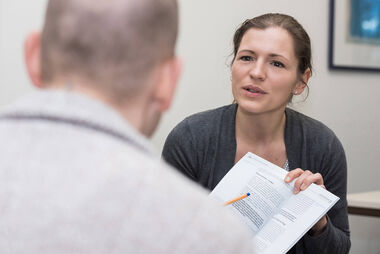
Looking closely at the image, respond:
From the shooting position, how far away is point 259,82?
54.6 inches

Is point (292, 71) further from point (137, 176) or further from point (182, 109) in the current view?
point (137, 176)

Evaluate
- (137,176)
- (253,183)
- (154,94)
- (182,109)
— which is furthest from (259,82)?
(137,176)

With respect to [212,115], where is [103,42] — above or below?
above

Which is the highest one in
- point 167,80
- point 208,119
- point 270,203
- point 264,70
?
point 167,80

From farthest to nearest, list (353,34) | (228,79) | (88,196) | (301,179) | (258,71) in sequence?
(353,34) < (228,79) < (258,71) < (301,179) < (88,196)

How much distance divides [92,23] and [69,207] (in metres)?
0.18

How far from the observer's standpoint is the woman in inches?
54.9

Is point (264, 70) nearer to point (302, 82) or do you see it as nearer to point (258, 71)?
point (258, 71)

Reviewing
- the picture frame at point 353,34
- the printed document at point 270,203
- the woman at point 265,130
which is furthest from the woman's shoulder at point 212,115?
the picture frame at point 353,34

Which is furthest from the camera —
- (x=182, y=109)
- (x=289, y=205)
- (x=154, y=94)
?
(x=182, y=109)

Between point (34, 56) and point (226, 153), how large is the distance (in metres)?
0.91

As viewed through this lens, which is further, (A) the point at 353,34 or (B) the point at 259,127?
(A) the point at 353,34

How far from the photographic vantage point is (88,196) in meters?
0.45

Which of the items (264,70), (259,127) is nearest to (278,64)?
(264,70)
